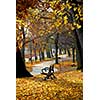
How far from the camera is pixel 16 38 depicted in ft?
7.30

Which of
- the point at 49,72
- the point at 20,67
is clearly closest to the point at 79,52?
the point at 49,72

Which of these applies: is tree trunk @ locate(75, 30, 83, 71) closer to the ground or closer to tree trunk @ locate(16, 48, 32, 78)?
the ground

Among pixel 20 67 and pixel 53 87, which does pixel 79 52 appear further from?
pixel 20 67

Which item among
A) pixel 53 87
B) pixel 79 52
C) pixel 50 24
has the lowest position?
pixel 53 87

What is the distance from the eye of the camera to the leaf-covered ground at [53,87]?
2232mm

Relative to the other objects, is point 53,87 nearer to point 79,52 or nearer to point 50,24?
point 79,52

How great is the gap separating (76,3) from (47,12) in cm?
26

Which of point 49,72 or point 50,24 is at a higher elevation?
point 50,24

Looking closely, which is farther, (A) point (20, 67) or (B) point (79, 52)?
(B) point (79, 52)

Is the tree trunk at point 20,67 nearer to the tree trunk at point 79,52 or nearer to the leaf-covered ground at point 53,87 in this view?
the leaf-covered ground at point 53,87

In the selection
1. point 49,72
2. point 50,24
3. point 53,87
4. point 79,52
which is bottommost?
point 53,87

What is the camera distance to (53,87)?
230 centimetres
